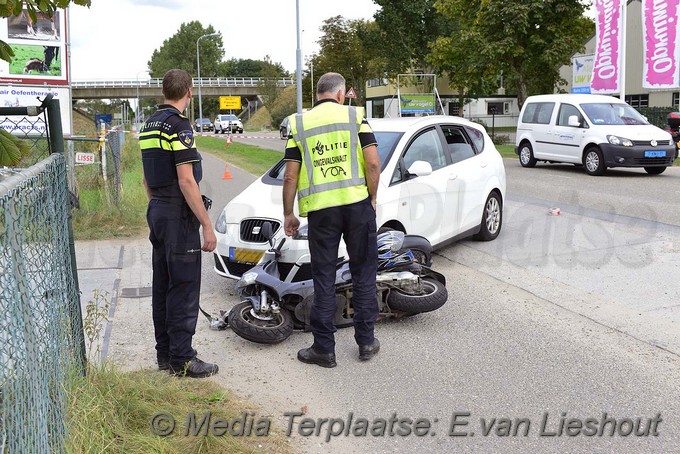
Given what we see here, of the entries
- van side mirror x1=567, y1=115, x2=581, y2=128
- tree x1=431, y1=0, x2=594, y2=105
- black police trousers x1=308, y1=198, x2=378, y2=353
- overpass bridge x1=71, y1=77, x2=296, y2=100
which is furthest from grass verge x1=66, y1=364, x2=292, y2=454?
overpass bridge x1=71, y1=77, x2=296, y2=100

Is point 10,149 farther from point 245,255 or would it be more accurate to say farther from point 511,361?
point 245,255

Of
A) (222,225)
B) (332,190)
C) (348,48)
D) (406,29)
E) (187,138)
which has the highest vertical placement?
(406,29)

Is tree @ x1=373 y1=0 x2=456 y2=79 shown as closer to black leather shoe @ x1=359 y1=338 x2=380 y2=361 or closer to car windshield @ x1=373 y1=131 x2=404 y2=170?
car windshield @ x1=373 y1=131 x2=404 y2=170

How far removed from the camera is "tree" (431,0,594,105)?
1335 inches

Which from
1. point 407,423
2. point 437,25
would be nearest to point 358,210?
point 407,423

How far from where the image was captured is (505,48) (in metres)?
34.1

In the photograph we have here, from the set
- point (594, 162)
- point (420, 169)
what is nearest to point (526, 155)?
point (594, 162)

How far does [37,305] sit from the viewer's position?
307 cm

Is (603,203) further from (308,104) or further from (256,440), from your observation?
(308,104)

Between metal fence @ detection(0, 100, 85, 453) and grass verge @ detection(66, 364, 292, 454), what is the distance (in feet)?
0.41

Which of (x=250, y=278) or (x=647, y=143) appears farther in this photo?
(x=647, y=143)

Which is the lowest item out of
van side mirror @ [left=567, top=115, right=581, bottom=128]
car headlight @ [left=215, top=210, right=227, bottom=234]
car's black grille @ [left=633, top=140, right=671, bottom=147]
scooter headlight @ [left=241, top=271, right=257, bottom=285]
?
scooter headlight @ [left=241, top=271, right=257, bottom=285]

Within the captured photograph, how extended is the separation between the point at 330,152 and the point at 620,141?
1359 cm

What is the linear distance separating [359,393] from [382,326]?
4.68 feet
